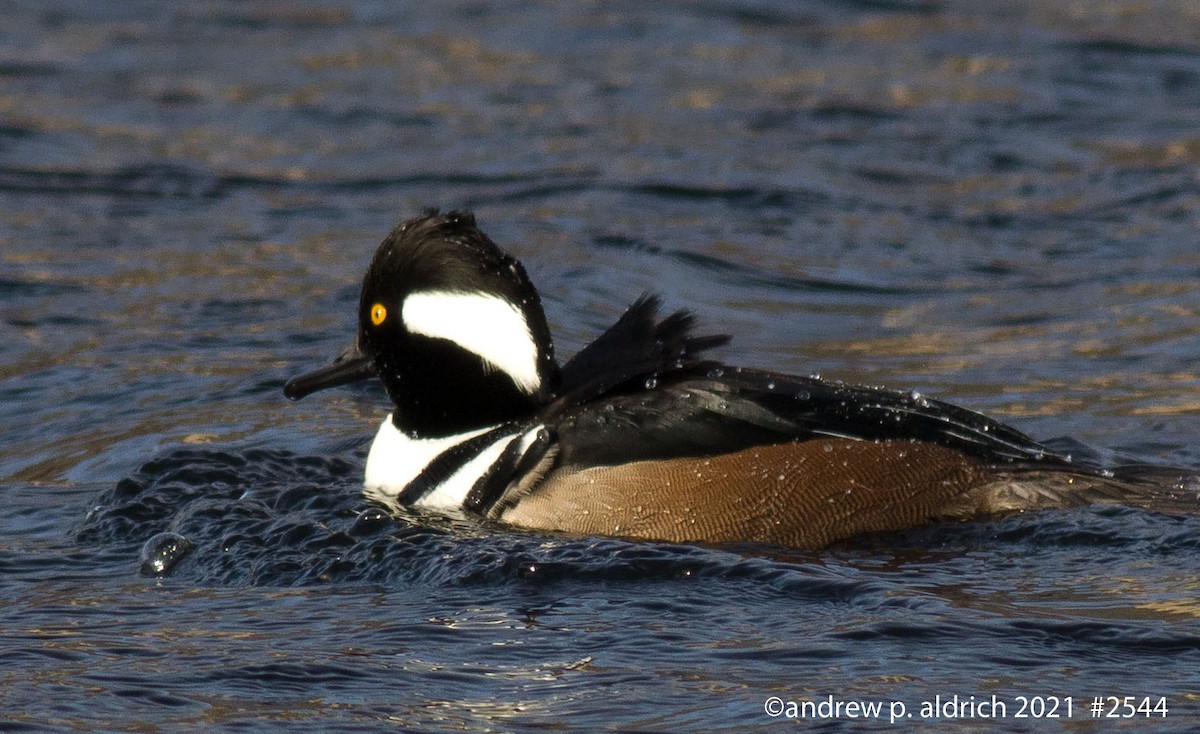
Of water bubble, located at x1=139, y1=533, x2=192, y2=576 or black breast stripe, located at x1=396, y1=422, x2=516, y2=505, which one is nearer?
water bubble, located at x1=139, y1=533, x2=192, y2=576

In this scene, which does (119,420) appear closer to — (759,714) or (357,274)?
(357,274)

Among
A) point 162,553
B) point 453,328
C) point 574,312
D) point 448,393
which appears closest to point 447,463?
point 448,393

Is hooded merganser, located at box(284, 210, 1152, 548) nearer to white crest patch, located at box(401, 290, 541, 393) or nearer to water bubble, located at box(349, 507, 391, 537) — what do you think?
white crest patch, located at box(401, 290, 541, 393)

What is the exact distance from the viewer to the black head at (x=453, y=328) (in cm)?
667

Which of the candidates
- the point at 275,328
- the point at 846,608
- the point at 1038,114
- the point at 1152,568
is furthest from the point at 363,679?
the point at 1038,114

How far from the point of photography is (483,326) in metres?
6.70

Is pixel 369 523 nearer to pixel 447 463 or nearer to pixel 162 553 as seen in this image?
pixel 447 463

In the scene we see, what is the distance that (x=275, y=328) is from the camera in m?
10.0

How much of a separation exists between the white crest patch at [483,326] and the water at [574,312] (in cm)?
65

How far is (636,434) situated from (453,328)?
837mm

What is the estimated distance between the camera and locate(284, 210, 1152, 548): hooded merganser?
21.0ft

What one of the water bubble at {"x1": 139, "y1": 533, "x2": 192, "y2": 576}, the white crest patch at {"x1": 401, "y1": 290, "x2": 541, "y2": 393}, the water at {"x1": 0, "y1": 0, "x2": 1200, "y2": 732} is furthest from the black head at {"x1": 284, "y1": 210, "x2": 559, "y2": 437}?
the water bubble at {"x1": 139, "y1": 533, "x2": 192, "y2": 576}

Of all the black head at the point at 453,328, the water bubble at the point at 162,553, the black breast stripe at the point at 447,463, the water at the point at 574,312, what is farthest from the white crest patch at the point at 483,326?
the water bubble at the point at 162,553

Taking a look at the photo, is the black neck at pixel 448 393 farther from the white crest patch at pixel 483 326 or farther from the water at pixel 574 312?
the water at pixel 574 312
